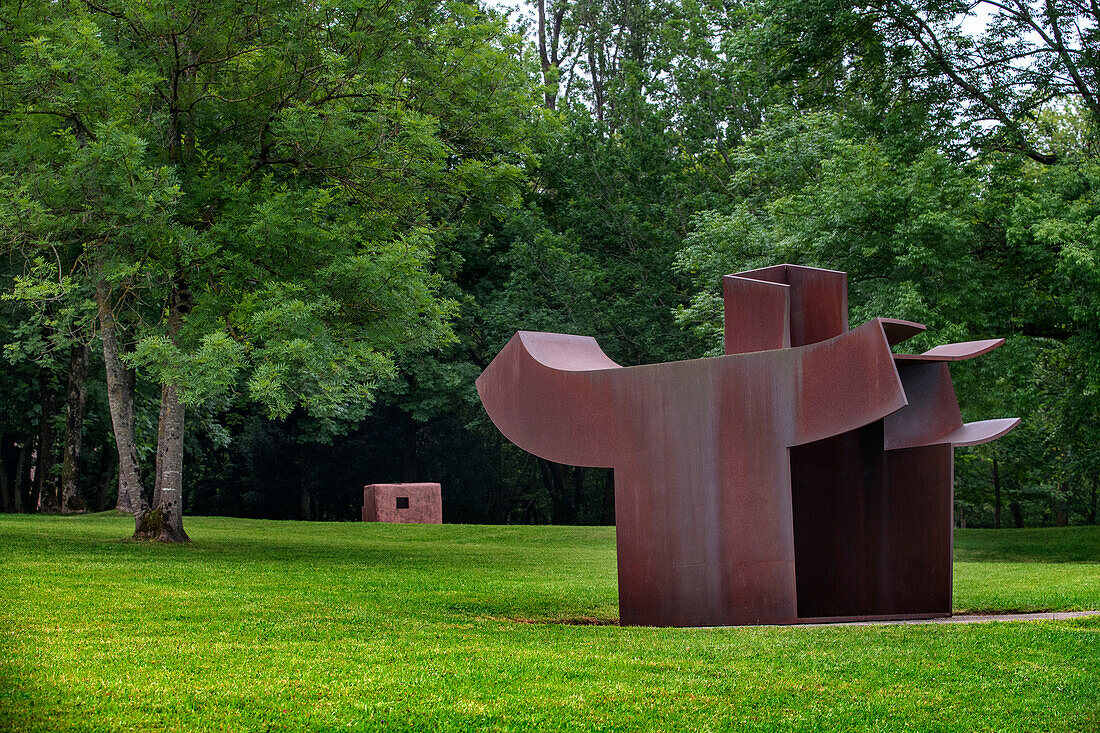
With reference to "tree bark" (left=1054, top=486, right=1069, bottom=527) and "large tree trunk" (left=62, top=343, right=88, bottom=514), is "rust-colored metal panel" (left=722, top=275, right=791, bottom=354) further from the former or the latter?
"tree bark" (left=1054, top=486, right=1069, bottom=527)

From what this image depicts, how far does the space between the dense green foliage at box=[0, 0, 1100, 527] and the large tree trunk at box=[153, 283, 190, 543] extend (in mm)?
300

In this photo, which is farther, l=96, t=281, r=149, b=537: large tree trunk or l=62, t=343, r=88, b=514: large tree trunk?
l=62, t=343, r=88, b=514: large tree trunk

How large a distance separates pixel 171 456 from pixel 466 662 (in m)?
10.9

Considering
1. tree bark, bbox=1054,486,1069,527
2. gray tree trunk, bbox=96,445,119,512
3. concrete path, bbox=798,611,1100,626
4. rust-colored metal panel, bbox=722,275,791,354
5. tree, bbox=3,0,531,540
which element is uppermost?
tree, bbox=3,0,531,540

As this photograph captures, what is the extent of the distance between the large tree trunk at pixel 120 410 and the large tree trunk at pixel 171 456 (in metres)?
0.45

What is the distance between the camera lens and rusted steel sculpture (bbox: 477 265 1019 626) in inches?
352

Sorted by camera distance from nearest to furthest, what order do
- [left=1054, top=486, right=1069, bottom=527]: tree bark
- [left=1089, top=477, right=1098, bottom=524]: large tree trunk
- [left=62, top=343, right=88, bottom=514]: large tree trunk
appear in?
[left=62, top=343, right=88, bottom=514]: large tree trunk → [left=1089, top=477, right=1098, bottom=524]: large tree trunk → [left=1054, top=486, right=1069, bottom=527]: tree bark

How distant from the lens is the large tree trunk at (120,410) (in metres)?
16.9

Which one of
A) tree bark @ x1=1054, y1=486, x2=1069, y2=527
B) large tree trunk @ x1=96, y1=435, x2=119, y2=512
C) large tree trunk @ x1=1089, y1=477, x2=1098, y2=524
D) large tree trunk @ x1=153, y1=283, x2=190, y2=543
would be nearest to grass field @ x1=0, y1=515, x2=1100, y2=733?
large tree trunk @ x1=153, y1=283, x2=190, y2=543

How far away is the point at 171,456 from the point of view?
16.6 metres

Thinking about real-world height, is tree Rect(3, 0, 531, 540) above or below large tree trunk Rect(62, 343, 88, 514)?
above

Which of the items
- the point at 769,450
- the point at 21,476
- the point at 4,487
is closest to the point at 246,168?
the point at 769,450

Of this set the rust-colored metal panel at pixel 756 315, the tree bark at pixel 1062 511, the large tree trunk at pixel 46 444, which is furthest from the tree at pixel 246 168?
the tree bark at pixel 1062 511

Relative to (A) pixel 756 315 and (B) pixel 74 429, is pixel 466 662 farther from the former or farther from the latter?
(B) pixel 74 429
